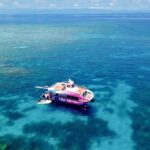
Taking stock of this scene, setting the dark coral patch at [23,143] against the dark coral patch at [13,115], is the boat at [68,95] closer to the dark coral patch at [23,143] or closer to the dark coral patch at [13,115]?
the dark coral patch at [13,115]

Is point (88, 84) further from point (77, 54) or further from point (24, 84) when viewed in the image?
point (77, 54)

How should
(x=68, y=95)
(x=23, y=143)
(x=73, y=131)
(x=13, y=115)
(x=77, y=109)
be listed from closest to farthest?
(x=23, y=143) < (x=73, y=131) < (x=13, y=115) < (x=77, y=109) < (x=68, y=95)

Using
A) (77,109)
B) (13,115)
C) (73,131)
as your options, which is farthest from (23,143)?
(77,109)

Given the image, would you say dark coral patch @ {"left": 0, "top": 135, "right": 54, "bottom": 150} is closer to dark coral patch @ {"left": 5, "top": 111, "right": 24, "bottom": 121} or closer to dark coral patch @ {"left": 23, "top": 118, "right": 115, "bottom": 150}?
dark coral patch @ {"left": 23, "top": 118, "right": 115, "bottom": 150}

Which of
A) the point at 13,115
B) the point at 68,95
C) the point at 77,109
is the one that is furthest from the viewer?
the point at 68,95

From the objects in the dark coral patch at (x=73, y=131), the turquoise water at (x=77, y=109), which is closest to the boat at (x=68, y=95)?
the turquoise water at (x=77, y=109)

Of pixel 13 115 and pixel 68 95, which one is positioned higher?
pixel 68 95

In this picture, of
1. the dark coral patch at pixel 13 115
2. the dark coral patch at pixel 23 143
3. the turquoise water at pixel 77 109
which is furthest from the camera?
the dark coral patch at pixel 13 115

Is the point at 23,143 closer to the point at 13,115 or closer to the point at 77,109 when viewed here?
the point at 13,115
